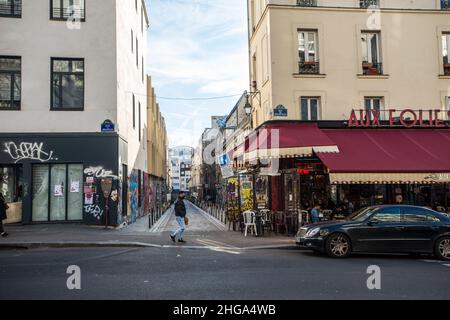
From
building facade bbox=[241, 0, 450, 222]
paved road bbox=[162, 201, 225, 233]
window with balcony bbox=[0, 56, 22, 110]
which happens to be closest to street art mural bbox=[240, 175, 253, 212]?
paved road bbox=[162, 201, 225, 233]

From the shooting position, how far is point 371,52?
21078mm

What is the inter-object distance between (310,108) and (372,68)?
3348mm

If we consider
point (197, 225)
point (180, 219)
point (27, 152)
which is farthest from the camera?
point (197, 225)

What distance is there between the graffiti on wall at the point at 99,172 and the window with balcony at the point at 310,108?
8469 millimetres

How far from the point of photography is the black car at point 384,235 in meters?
12.8

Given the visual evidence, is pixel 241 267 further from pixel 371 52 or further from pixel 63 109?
pixel 371 52

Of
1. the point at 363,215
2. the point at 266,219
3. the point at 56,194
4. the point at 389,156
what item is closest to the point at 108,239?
the point at 56,194

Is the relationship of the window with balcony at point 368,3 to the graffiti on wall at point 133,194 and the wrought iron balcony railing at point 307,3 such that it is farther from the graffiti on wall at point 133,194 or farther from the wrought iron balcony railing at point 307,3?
the graffiti on wall at point 133,194

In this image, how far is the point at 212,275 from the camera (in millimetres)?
9656

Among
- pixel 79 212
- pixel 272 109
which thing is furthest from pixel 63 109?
pixel 272 109

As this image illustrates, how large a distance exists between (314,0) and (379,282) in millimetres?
15192

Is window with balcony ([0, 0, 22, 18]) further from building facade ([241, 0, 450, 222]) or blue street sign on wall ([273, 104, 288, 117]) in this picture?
blue street sign on wall ([273, 104, 288, 117])

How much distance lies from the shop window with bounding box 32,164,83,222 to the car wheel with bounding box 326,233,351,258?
11014 mm

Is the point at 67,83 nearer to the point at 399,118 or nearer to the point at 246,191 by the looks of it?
the point at 246,191
